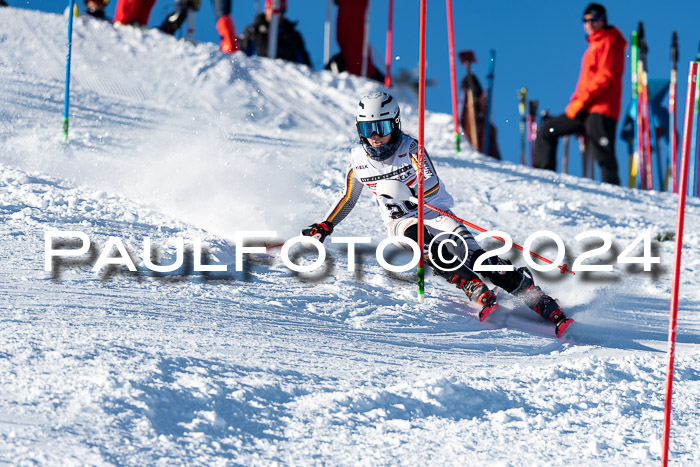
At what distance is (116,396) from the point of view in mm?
2928

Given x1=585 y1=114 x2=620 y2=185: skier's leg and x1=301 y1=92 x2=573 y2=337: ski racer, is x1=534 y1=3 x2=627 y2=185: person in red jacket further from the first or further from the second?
x1=301 y1=92 x2=573 y2=337: ski racer

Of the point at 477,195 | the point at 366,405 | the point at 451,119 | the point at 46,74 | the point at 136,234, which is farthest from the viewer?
the point at 451,119

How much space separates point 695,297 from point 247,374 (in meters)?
3.67

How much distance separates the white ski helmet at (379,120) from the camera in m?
4.91

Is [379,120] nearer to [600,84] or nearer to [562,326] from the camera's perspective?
[562,326]

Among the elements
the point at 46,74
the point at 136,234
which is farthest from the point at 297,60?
the point at 136,234

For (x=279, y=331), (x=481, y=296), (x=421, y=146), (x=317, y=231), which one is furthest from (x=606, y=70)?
(x=279, y=331)

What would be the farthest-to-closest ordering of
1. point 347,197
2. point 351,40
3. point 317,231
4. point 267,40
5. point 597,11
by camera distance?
1. point 267,40
2. point 351,40
3. point 597,11
4. point 347,197
5. point 317,231

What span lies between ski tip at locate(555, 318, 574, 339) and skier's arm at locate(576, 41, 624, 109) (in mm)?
4846

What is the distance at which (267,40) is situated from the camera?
1208 cm

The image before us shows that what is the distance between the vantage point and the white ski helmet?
491 centimetres

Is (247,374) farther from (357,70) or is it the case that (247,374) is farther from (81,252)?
(357,70)

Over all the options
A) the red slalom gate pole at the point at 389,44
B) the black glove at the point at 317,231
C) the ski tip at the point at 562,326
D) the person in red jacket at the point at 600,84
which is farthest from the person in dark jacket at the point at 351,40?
the ski tip at the point at 562,326

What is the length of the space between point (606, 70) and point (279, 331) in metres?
6.08
